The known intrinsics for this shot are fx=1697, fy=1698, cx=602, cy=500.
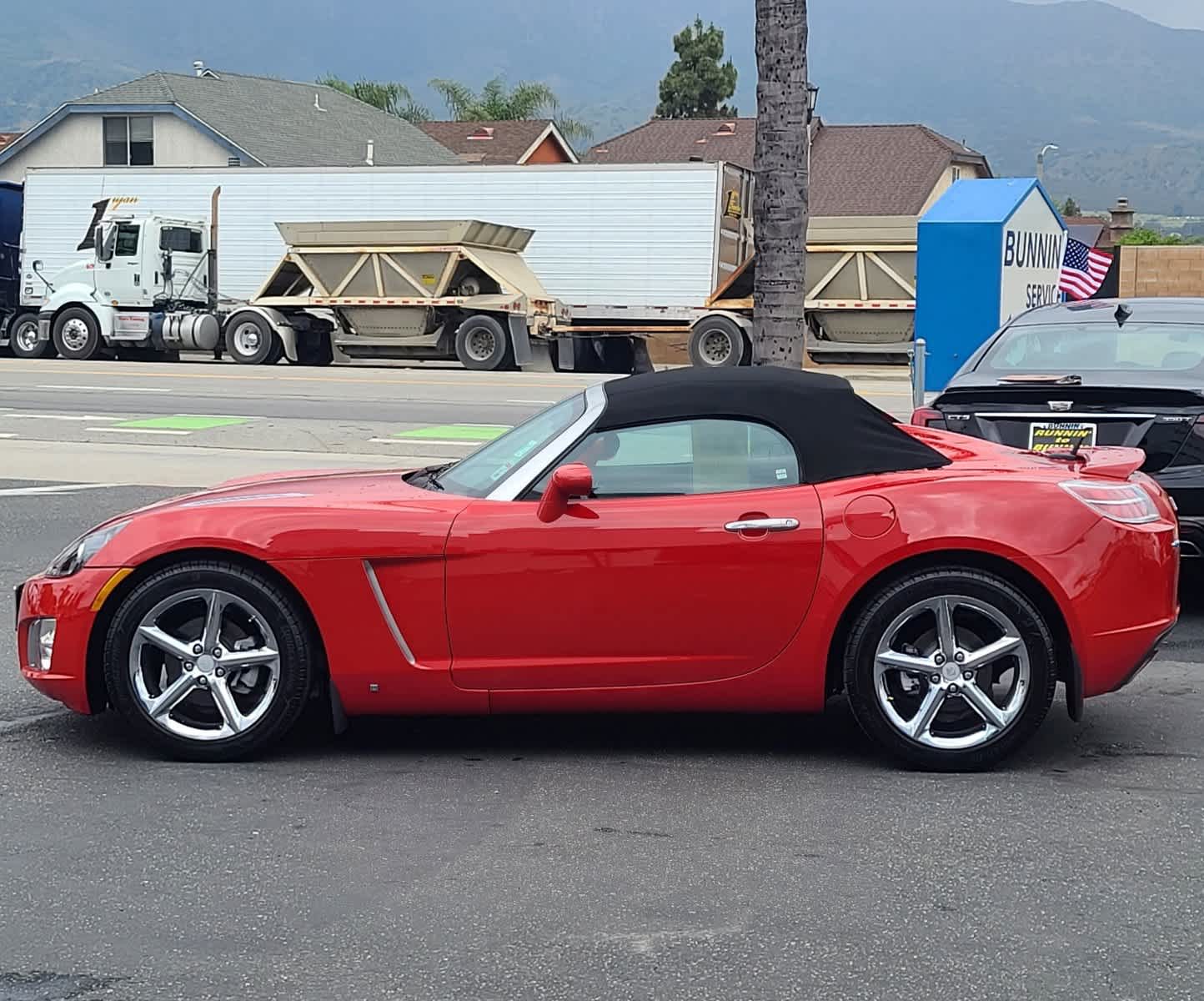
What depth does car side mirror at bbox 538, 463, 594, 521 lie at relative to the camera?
5.25 metres

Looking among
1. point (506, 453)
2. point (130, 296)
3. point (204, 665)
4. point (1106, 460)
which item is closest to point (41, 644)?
point (204, 665)

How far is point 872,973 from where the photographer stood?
381 centimetres

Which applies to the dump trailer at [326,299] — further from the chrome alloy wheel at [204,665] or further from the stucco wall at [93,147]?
the chrome alloy wheel at [204,665]

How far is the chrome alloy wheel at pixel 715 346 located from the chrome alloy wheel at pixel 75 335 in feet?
36.6

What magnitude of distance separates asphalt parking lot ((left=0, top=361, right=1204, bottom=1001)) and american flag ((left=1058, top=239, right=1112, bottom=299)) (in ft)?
40.7

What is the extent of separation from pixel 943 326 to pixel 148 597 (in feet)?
31.3

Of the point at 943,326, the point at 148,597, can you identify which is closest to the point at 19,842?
the point at 148,597

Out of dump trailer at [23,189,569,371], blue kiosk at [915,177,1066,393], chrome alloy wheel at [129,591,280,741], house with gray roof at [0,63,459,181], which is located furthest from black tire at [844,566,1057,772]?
house with gray roof at [0,63,459,181]

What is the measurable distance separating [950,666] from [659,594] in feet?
3.08

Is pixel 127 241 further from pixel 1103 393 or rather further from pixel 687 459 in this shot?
pixel 687 459

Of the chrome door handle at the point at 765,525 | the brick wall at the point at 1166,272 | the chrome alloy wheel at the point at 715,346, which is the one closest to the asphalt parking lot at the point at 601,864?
the chrome door handle at the point at 765,525

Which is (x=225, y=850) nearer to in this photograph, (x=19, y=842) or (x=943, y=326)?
(x=19, y=842)

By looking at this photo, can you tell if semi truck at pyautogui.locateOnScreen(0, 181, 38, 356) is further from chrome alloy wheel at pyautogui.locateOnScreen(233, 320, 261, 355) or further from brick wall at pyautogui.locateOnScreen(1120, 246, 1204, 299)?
brick wall at pyautogui.locateOnScreen(1120, 246, 1204, 299)

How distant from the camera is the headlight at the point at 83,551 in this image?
5.55m
